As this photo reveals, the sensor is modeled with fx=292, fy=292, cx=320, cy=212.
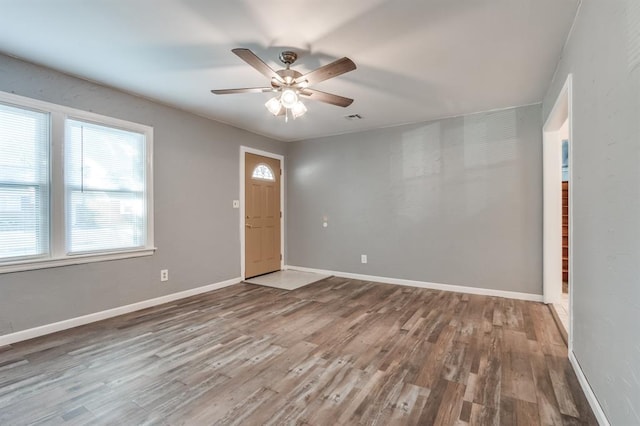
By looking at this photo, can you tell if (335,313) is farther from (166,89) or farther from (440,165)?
(166,89)

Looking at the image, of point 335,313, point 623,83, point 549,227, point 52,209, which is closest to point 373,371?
point 335,313

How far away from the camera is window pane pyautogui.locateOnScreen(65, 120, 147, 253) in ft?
9.87

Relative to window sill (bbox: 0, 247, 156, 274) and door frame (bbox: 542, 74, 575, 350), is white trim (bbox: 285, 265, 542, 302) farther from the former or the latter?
window sill (bbox: 0, 247, 156, 274)

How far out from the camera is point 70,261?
2.95m

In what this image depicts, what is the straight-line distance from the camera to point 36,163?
2.76 metres

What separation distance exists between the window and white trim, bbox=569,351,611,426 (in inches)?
181

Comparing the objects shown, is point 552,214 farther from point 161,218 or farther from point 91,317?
point 91,317

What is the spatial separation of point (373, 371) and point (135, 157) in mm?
3481

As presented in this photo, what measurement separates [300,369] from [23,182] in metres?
2.99

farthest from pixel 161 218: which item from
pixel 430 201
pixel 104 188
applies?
pixel 430 201

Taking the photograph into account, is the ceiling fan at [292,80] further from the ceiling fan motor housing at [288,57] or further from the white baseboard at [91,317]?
the white baseboard at [91,317]

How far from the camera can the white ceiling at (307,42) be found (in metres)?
1.96

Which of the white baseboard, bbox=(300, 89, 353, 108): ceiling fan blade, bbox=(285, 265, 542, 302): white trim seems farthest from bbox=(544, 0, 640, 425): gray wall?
the white baseboard

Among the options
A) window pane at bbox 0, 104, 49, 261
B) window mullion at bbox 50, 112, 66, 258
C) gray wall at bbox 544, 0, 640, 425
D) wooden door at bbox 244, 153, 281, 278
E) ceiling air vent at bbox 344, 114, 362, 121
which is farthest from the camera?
wooden door at bbox 244, 153, 281, 278
